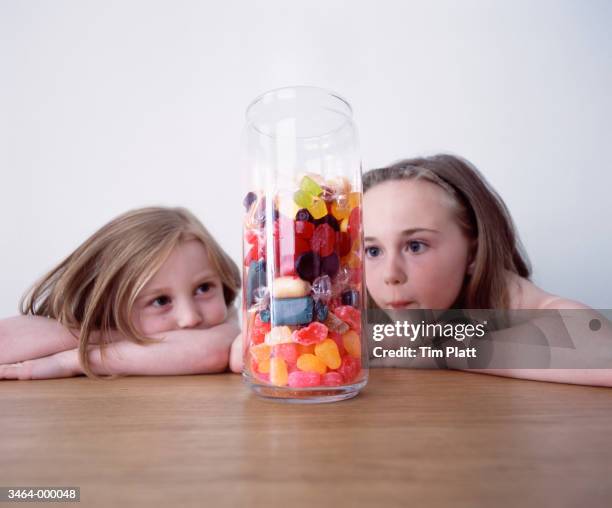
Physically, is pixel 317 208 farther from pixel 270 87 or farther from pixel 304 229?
pixel 270 87

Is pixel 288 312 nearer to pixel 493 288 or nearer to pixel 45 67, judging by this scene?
pixel 493 288

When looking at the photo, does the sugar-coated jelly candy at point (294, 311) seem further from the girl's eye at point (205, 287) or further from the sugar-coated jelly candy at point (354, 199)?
the girl's eye at point (205, 287)

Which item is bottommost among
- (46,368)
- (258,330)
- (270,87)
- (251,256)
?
(46,368)

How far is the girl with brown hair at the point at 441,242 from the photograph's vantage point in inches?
44.5

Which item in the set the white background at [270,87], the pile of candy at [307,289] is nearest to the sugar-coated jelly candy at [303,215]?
the pile of candy at [307,289]

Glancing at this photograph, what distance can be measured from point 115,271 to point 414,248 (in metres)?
0.69

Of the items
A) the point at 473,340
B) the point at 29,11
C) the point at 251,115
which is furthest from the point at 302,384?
the point at 29,11

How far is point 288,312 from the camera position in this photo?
631 millimetres

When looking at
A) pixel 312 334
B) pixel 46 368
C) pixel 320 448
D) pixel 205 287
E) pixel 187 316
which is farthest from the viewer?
pixel 205 287

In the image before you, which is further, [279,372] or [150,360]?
[150,360]

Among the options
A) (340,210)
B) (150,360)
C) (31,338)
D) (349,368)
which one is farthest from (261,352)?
(31,338)

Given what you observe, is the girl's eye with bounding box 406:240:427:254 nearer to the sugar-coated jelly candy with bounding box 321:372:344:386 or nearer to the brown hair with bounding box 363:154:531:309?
the brown hair with bounding box 363:154:531:309

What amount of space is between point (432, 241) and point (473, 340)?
0.25 m

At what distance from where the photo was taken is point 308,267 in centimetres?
64
